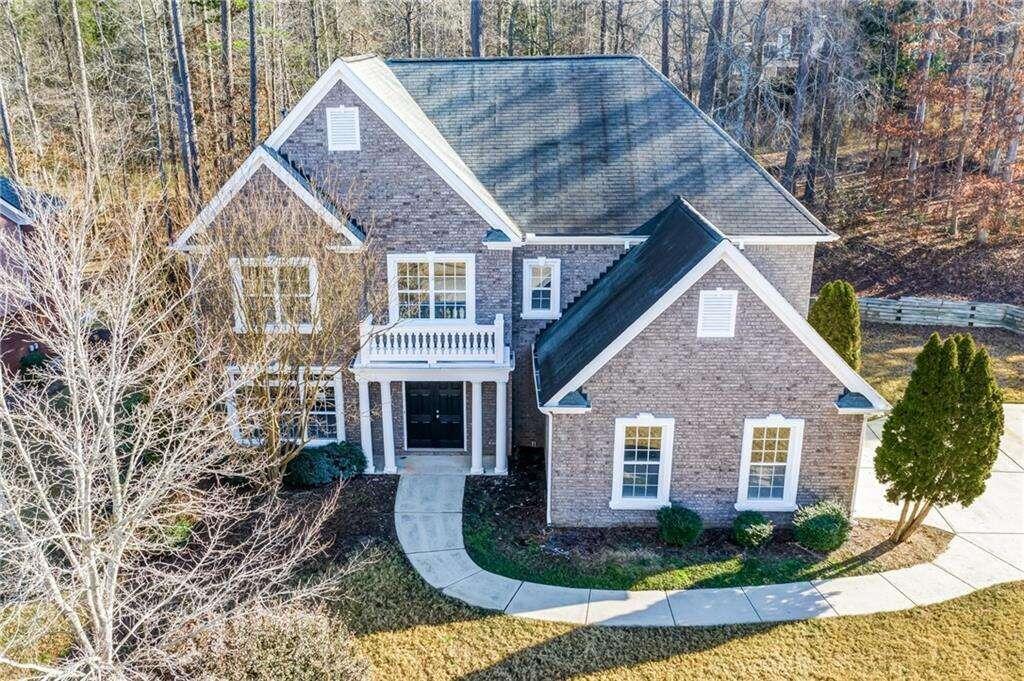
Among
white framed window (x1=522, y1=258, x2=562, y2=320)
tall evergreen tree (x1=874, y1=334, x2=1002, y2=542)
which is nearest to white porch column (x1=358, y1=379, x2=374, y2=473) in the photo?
white framed window (x1=522, y1=258, x2=562, y2=320)

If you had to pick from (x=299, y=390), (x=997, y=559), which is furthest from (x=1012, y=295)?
(x=299, y=390)

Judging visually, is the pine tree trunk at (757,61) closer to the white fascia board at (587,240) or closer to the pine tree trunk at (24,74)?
the white fascia board at (587,240)

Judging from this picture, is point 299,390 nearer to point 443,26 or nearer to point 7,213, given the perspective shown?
point 7,213

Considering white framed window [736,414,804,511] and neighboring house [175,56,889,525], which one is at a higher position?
neighboring house [175,56,889,525]

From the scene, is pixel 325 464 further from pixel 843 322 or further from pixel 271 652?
pixel 843 322

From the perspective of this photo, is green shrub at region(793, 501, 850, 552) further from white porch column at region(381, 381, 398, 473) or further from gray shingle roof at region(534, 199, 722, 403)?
white porch column at region(381, 381, 398, 473)

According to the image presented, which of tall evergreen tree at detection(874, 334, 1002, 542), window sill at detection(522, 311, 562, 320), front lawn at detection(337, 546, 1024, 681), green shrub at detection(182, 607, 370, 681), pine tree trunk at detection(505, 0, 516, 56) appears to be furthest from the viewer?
pine tree trunk at detection(505, 0, 516, 56)
